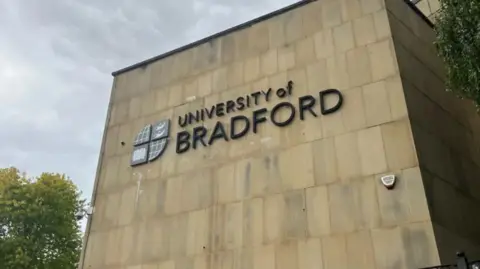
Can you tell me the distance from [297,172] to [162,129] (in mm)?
5019

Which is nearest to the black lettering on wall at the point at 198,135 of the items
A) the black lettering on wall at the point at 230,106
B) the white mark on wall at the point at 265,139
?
the black lettering on wall at the point at 230,106

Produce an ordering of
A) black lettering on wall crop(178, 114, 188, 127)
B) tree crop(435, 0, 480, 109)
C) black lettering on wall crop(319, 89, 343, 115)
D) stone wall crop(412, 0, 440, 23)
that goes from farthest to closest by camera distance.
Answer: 1. stone wall crop(412, 0, 440, 23)
2. black lettering on wall crop(178, 114, 188, 127)
3. black lettering on wall crop(319, 89, 343, 115)
4. tree crop(435, 0, 480, 109)

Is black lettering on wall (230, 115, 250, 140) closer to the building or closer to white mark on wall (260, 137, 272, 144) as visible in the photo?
the building

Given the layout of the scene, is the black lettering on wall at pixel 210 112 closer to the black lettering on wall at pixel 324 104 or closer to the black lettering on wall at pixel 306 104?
the black lettering on wall at pixel 306 104

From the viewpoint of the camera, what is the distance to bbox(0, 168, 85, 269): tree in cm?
2061

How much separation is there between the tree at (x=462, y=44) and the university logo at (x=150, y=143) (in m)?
7.98

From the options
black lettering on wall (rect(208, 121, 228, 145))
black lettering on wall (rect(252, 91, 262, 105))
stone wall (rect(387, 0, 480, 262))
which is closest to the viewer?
stone wall (rect(387, 0, 480, 262))

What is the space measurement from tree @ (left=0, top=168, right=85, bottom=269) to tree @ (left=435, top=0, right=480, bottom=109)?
19025mm

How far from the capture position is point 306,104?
11312 millimetres

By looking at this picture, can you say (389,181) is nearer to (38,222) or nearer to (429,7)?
(429,7)

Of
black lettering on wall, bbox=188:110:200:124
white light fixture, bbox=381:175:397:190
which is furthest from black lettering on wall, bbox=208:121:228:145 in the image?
white light fixture, bbox=381:175:397:190

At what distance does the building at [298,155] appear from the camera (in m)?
9.34

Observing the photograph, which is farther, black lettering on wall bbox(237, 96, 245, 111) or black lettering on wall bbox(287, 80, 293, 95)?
black lettering on wall bbox(237, 96, 245, 111)

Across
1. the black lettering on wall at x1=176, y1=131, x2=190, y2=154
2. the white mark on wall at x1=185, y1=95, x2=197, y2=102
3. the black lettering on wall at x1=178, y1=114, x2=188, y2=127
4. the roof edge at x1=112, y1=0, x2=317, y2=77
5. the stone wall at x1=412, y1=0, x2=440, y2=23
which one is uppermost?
the stone wall at x1=412, y1=0, x2=440, y2=23
